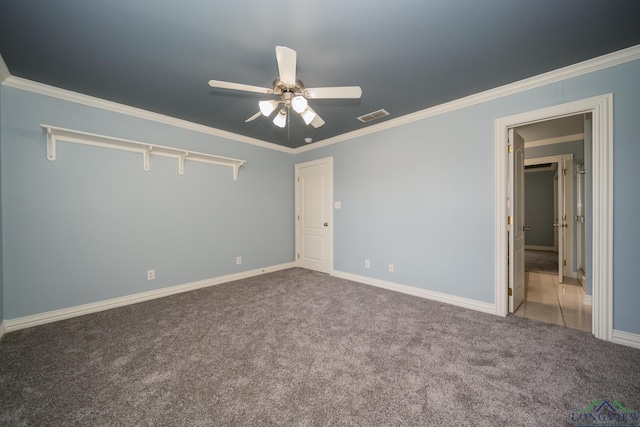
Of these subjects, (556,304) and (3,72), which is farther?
(556,304)

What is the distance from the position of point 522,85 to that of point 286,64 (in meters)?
2.50

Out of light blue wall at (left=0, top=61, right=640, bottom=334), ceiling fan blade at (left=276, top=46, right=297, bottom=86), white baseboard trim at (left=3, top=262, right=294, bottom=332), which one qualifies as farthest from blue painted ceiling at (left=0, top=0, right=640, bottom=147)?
white baseboard trim at (left=3, top=262, right=294, bottom=332)

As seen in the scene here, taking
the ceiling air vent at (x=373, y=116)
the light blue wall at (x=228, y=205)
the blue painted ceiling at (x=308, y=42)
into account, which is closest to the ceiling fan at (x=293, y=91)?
the blue painted ceiling at (x=308, y=42)

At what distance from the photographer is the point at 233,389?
62.4 inches

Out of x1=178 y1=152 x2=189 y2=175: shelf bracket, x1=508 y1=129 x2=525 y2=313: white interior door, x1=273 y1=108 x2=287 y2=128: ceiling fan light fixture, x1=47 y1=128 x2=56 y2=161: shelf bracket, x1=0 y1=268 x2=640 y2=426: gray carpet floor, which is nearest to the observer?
x1=0 y1=268 x2=640 y2=426: gray carpet floor

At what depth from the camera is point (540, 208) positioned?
7.68m

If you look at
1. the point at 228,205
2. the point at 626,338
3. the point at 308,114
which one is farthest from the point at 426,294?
the point at 228,205

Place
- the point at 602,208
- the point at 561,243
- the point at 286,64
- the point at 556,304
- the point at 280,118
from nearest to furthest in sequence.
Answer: the point at 286,64 → the point at 602,208 → the point at 280,118 → the point at 556,304 → the point at 561,243

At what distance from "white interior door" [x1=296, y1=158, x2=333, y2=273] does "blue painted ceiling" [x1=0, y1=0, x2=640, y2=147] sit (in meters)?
1.94

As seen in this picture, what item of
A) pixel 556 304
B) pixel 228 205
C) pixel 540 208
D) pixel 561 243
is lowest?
pixel 556 304

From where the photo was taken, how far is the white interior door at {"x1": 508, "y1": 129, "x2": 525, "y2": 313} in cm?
270

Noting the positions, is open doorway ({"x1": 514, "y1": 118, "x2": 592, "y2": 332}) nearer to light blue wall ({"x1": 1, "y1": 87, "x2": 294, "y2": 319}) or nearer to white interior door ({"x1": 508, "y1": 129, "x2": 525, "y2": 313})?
white interior door ({"x1": 508, "y1": 129, "x2": 525, "y2": 313})

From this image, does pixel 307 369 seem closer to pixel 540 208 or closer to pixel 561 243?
pixel 561 243

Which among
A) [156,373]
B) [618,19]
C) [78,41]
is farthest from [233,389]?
[618,19]
